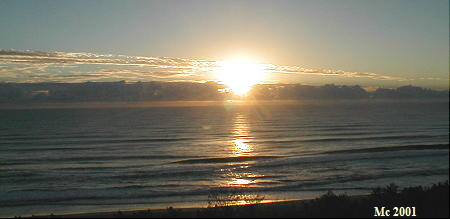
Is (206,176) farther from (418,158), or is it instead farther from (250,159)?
(418,158)

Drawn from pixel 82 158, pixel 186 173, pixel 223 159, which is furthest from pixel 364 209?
pixel 82 158

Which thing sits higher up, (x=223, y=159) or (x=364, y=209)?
(x=364, y=209)

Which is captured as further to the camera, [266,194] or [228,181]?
[228,181]

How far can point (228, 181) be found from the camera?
16969 mm

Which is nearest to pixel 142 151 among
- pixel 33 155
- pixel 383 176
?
pixel 33 155

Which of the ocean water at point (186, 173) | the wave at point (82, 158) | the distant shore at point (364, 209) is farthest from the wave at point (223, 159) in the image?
the distant shore at point (364, 209)

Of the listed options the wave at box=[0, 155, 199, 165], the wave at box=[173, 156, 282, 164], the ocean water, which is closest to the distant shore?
the ocean water

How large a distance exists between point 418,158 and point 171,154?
15.3 meters

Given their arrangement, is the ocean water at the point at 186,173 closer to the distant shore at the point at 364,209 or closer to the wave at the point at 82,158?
the wave at the point at 82,158

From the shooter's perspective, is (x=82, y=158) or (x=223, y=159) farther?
(x=82, y=158)

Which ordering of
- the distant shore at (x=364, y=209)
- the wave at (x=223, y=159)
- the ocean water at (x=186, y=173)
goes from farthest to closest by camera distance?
the wave at (x=223, y=159) → the ocean water at (x=186, y=173) → the distant shore at (x=364, y=209)

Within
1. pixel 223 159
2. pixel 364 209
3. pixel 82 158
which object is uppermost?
pixel 364 209

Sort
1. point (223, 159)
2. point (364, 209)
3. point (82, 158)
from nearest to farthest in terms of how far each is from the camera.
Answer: point (364, 209) < point (223, 159) < point (82, 158)

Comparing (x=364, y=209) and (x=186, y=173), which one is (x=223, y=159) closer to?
(x=186, y=173)
